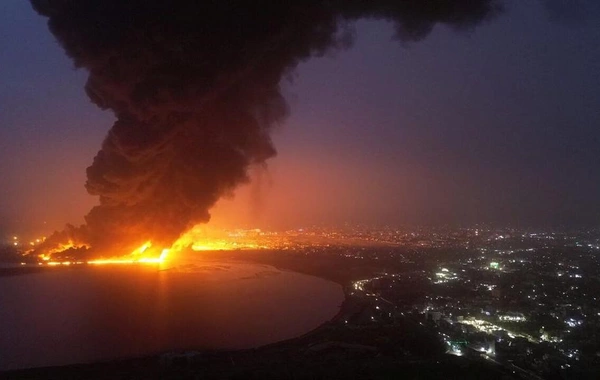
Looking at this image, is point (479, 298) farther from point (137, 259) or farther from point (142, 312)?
point (137, 259)

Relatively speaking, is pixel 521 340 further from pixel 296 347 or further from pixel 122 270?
pixel 122 270

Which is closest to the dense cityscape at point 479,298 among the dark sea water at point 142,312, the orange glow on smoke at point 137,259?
the dark sea water at point 142,312

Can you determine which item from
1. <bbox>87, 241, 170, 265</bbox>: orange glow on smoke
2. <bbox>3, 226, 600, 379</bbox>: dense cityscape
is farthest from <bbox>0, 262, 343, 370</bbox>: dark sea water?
<bbox>3, 226, 600, 379</bbox>: dense cityscape

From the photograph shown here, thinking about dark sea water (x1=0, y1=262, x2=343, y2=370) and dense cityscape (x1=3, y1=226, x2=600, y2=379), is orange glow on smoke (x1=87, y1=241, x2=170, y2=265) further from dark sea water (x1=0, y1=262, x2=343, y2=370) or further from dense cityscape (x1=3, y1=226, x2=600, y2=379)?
dense cityscape (x1=3, y1=226, x2=600, y2=379)

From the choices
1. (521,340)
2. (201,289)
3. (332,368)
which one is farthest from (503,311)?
(201,289)

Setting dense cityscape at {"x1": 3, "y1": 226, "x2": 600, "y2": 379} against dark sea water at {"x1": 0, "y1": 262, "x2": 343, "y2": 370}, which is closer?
dark sea water at {"x1": 0, "y1": 262, "x2": 343, "y2": 370}

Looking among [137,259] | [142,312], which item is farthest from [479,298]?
[137,259]

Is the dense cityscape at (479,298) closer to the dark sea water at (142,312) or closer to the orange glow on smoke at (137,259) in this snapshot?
the dark sea water at (142,312)
